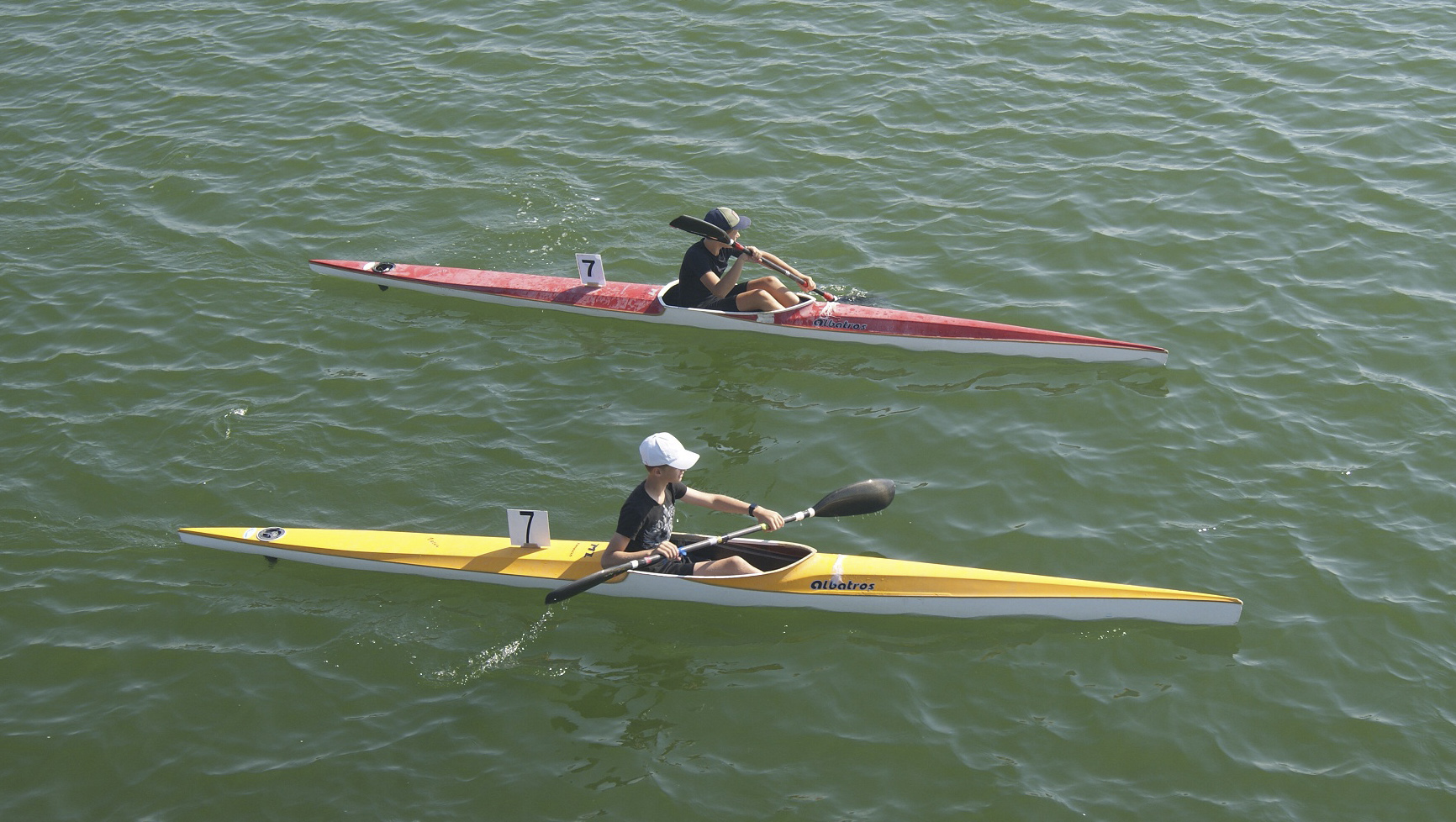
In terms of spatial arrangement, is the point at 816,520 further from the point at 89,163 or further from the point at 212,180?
the point at 89,163

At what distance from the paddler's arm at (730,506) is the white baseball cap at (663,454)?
45 centimetres

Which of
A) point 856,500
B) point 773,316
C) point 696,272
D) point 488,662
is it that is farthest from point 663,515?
point 696,272

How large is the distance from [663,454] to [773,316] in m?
3.79

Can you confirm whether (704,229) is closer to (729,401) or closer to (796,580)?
(729,401)

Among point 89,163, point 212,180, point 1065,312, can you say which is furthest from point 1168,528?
point 89,163

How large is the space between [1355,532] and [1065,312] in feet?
11.5

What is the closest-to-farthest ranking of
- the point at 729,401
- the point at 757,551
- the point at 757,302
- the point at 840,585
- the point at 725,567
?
1. the point at 840,585
2. the point at 725,567
3. the point at 757,551
4. the point at 729,401
5. the point at 757,302

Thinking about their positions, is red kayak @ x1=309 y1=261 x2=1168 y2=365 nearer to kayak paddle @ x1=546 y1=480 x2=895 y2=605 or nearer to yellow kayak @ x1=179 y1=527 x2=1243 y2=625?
kayak paddle @ x1=546 y1=480 x2=895 y2=605

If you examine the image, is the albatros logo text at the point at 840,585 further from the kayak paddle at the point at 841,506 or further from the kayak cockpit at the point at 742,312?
the kayak cockpit at the point at 742,312

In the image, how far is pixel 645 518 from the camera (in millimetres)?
8117

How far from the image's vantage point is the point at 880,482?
8688 millimetres

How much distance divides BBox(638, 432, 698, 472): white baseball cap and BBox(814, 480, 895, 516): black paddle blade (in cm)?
113

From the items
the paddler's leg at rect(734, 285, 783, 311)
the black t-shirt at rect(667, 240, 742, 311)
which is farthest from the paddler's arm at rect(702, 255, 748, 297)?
the paddler's leg at rect(734, 285, 783, 311)

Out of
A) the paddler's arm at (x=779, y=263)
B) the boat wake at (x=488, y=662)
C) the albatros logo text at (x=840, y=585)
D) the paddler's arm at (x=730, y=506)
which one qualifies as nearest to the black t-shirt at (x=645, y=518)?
the paddler's arm at (x=730, y=506)
